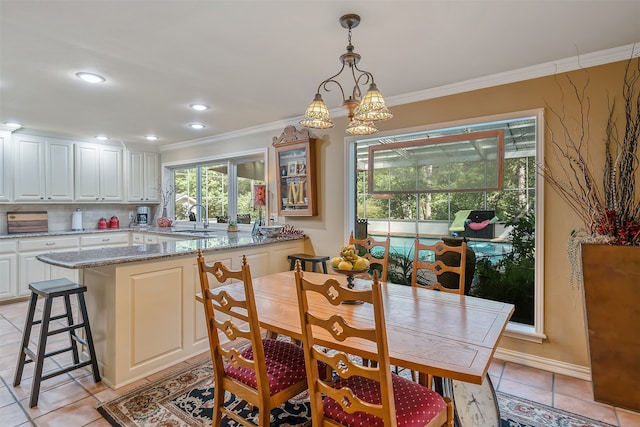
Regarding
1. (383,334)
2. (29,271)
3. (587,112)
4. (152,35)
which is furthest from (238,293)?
(29,271)

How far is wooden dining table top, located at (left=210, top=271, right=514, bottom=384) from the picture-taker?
1.24m

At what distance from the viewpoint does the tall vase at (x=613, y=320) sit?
2.08 metres

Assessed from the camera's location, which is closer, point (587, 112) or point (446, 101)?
point (587, 112)

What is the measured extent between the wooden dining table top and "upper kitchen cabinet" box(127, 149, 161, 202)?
4.36 meters

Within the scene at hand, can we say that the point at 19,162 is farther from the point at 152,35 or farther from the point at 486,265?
the point at 486,265

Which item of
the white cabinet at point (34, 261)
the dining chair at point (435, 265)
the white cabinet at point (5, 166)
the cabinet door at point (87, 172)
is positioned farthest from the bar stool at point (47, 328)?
the cabinet door at point (87, 172)

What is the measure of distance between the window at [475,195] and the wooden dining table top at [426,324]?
3.74 feet

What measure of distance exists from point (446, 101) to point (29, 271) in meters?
5.55

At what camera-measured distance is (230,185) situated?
507 cm

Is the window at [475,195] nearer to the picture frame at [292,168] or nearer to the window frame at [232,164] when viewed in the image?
the picture frame at [292,168]

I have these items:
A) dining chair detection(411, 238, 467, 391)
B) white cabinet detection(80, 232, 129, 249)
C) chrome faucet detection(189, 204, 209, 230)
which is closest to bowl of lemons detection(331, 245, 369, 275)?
dining chair detection(411, 238, 467, 391)

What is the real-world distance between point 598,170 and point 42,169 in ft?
A: 21.1

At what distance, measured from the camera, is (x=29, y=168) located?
15.1 feet

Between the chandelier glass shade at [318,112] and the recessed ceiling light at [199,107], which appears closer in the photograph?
the chandelier glass shade at [318,112]
